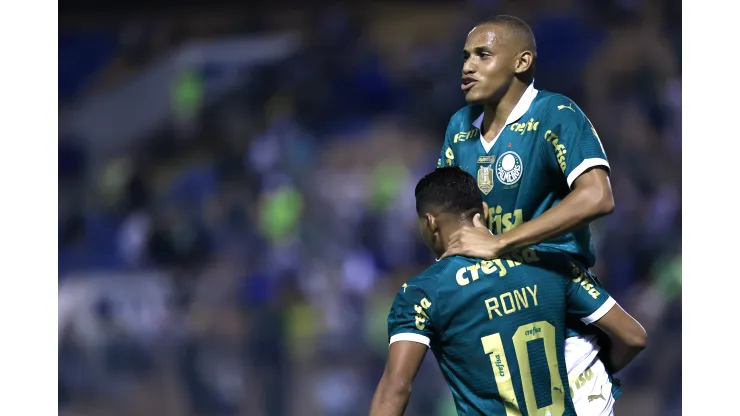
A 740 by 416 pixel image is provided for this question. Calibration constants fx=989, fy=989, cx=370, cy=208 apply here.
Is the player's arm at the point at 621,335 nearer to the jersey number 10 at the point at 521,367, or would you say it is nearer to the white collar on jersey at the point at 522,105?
the jersey number 10 at the point at 521,367

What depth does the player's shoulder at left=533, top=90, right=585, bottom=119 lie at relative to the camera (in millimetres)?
2955

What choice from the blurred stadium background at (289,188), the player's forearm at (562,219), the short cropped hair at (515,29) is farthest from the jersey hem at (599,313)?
the blurred stadium background at (289,188)

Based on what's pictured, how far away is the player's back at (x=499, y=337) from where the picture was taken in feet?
9.05

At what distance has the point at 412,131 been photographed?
7.86 metres

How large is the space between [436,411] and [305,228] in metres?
1.94

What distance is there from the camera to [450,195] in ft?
9.25

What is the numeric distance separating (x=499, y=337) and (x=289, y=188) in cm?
520

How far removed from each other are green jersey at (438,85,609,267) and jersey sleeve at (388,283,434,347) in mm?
448

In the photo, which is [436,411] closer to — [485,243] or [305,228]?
[305,228]

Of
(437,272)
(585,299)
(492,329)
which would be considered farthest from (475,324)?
(585,299)

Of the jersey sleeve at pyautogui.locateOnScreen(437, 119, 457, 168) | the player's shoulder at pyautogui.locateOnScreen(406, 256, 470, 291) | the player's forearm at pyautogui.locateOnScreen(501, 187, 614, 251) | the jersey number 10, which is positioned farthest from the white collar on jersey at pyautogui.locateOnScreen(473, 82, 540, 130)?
the jersey number 10

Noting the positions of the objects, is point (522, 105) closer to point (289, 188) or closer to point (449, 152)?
point (449, 152)

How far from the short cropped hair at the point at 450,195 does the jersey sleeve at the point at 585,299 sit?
0.39m

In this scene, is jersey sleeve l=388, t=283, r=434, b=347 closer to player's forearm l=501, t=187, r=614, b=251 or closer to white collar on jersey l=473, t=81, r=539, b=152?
player's forearm l=501, t=187, r=614, b=251
